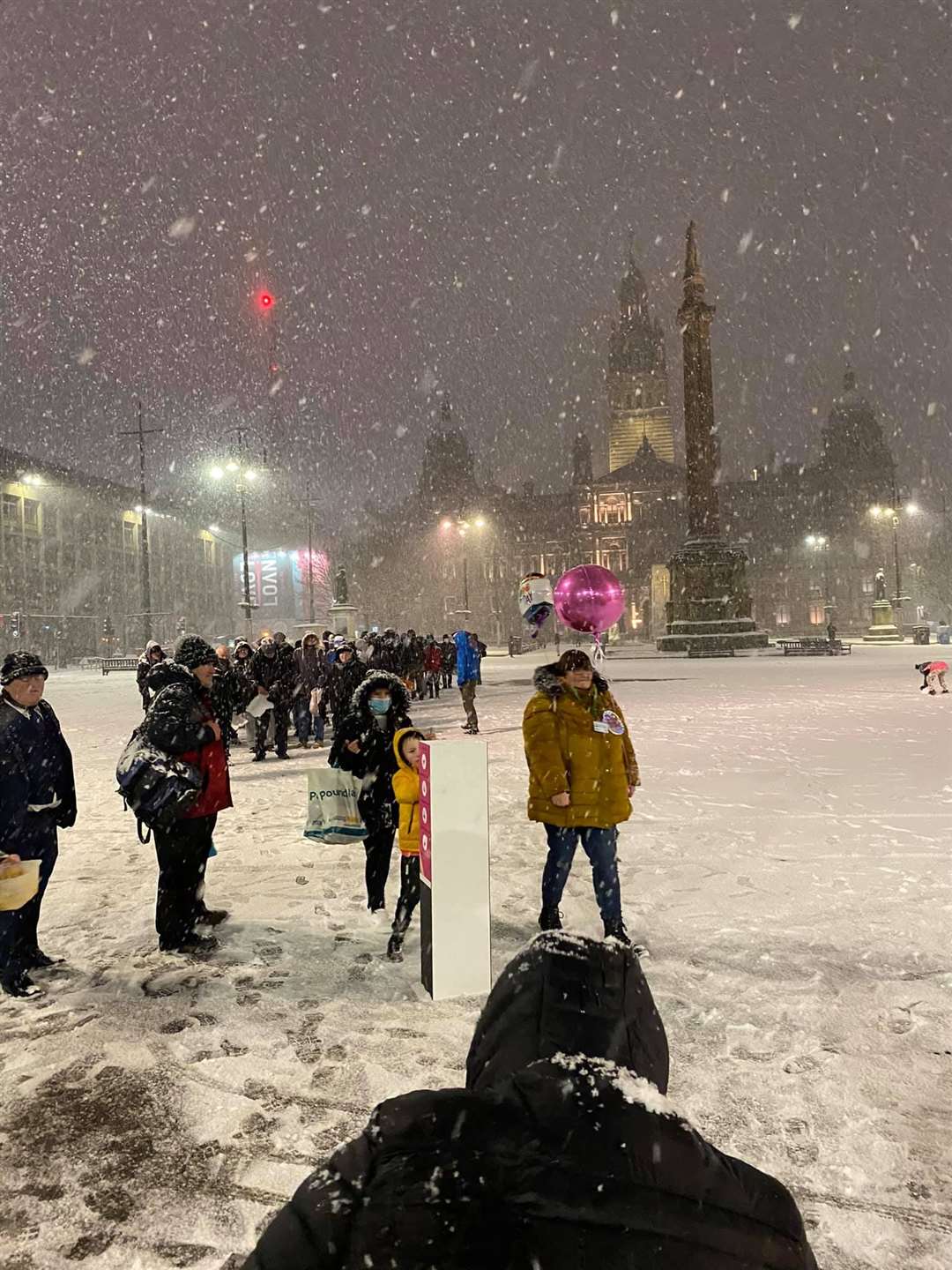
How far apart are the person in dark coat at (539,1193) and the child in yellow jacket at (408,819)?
158 inches

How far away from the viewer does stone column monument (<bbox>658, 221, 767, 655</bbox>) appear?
1623 inches

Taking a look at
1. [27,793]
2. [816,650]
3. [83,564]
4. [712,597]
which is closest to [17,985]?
[27,793]

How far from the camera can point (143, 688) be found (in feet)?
41.3

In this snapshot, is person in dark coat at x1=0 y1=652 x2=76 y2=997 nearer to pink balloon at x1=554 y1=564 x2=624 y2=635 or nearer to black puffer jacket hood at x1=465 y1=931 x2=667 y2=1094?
black puffer jacket hood at x1=465 y1=931 x2=667 y2=1094

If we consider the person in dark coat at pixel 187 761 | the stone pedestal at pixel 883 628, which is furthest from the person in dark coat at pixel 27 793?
the stone pedestal at pixel 883 628

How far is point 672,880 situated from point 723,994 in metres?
1.95

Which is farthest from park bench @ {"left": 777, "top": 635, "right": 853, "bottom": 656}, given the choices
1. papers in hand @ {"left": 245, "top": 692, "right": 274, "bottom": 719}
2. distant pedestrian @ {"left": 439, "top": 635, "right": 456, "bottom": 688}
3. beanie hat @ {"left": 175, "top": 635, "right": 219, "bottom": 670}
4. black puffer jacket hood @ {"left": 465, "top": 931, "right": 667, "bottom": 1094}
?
black puffer jacket hood @ {"left": 465, "top": 931, "right": 667, "bottom": 1094}

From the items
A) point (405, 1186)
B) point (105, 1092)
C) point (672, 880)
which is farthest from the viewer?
point (672, 880)

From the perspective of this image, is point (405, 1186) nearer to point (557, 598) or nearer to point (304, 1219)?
point (304, 1219)

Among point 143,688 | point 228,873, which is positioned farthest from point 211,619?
point 228,873

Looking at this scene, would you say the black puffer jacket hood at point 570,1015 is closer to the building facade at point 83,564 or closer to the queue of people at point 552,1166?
the queue of people at point 552,1166

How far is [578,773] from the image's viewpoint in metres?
5.09

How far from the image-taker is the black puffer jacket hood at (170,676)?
5.20m

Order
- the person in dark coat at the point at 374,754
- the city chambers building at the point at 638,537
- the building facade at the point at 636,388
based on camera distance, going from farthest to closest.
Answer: the building facade at the point at 636,388
the city chambers building at the point at 638,537
the person in dark coat at the point at 374,754
